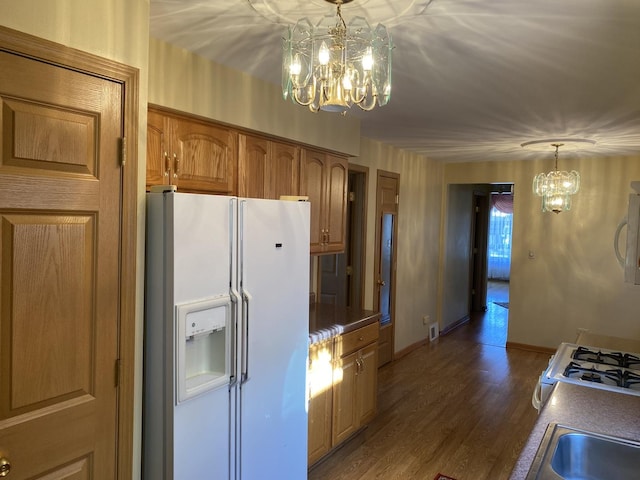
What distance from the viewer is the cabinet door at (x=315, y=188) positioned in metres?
3.27

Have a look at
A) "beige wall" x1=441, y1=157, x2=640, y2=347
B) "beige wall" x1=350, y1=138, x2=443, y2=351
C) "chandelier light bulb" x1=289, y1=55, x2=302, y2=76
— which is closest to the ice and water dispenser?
"chandelier light bulb" x1=289, y1=55, x2=302, y2=76

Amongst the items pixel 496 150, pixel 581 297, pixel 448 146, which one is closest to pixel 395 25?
pixel 448 146

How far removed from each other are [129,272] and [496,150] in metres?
4.54

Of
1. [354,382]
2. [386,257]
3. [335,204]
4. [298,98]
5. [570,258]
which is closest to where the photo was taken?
[298,98]

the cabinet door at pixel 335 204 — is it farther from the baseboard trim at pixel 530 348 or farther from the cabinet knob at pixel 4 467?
the baseboard trim at pixel 530 348

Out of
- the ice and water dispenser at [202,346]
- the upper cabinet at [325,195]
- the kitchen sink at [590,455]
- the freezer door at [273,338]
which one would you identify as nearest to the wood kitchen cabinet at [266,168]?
the upper cabinet at [325,195]

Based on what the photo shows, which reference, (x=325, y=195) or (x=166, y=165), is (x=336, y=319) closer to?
(x=325, y=195)

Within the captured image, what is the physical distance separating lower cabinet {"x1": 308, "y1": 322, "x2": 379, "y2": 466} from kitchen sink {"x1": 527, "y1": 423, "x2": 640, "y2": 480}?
1495mm

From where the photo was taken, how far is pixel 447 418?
12.8 ft

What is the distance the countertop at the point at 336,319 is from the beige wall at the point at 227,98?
123 cm

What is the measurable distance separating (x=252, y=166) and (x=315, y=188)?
2.23 feet

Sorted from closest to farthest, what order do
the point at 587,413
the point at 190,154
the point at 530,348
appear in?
the point at 587,413, the point at 190,154, the point at 530,348

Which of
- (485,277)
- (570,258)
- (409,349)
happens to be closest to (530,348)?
(570,258)

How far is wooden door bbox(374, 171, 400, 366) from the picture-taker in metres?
5.07
